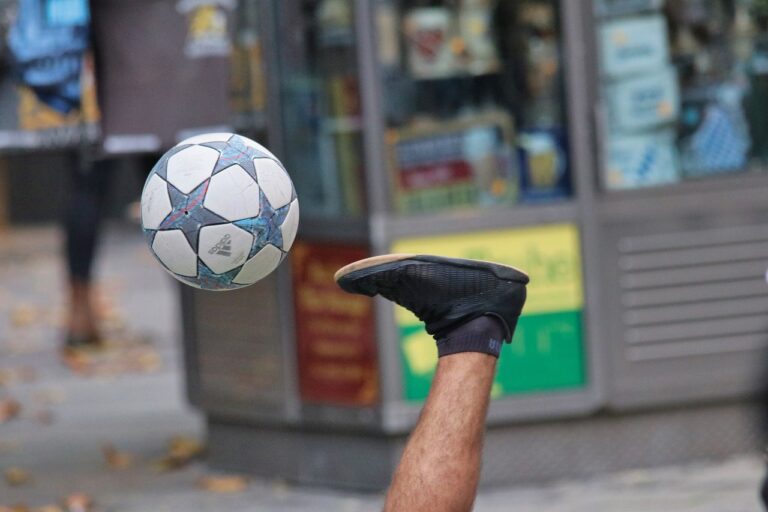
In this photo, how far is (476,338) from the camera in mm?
3949

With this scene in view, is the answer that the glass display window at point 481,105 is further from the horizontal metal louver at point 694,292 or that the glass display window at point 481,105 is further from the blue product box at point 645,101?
the horizontal metal louver at point 694,292

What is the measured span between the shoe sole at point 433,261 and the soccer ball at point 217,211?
0.25 m

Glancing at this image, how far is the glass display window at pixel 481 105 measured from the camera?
6293 mm

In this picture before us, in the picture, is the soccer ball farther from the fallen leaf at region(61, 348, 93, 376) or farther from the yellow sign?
the fallen leaf at region(61, 348, 93, 376)

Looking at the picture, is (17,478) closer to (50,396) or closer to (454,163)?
(50,396)

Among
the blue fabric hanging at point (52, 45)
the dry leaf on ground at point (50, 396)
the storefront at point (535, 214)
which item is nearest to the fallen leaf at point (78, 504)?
the storefront at point (535, 214)

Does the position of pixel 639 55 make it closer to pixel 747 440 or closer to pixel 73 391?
pixel 747 440

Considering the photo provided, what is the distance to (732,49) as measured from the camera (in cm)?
657

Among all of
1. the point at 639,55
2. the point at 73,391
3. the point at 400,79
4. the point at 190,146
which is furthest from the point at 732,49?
the point at 73,391

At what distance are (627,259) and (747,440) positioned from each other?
1.01 metres

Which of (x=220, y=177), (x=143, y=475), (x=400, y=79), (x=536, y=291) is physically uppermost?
(x=400, y=79)

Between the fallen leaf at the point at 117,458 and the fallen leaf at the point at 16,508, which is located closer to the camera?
the fallen leaf at the point at 16,508

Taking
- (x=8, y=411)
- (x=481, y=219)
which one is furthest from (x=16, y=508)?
(x=481, y=219)

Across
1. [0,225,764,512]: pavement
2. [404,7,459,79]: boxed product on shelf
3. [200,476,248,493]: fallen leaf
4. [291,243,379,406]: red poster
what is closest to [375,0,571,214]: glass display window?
[404,7,459,79]: boxed product on shelf
